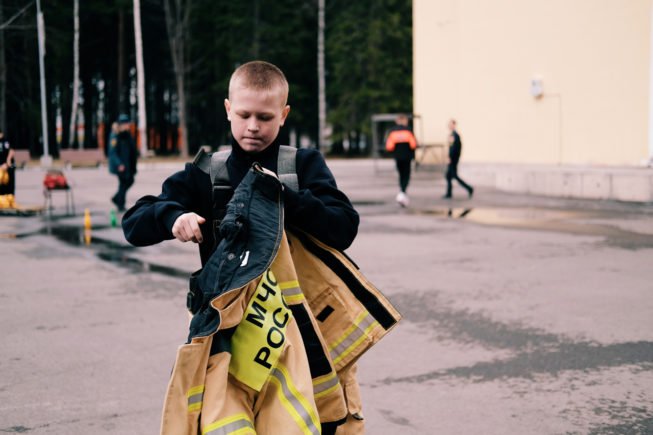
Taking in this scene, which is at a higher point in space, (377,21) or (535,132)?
(377,21)

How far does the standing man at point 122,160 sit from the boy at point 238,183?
13.5 m

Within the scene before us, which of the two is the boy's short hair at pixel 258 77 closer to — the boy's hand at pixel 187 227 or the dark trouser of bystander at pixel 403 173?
the boy's hand at pixel 187 227

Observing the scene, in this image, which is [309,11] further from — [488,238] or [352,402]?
[352,402]

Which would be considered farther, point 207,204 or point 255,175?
point 207,204

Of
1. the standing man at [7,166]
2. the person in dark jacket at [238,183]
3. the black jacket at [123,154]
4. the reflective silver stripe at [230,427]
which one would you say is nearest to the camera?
the reflective silver stripe at [230,427]

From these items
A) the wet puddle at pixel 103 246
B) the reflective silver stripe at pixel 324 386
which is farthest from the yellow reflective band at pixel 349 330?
the wet puddle at pixel 103 246

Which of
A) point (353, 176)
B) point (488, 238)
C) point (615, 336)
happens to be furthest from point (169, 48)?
point (615, 336)

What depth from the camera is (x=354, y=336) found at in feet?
8.84

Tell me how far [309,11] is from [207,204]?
54570mm

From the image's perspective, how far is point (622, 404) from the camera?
181 inches

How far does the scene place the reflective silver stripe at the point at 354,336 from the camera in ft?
8.82

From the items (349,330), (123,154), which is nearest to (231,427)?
(349,330)

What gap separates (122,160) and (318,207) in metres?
14.1

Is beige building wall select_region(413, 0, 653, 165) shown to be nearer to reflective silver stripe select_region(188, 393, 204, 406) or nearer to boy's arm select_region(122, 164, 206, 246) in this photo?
boy's arm select_region(122, 164, 206, 246)
